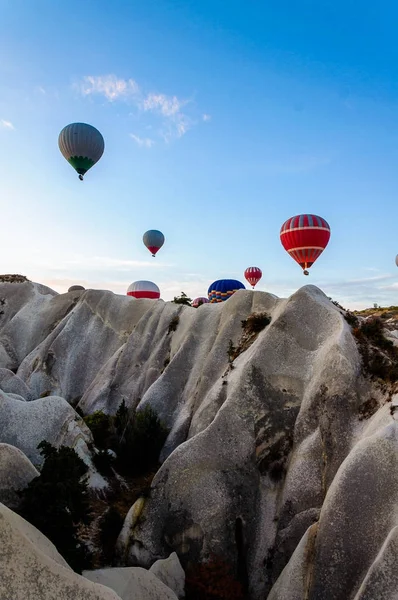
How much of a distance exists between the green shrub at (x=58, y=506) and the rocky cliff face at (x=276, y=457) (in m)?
4.32

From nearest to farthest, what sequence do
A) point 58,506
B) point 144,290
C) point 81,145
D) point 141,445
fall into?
point 58,506 < point 141,445 < point 81,145 < point 144,290

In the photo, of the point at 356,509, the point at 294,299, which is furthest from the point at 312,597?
the point at 294,299

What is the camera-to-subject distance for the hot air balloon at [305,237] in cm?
3058

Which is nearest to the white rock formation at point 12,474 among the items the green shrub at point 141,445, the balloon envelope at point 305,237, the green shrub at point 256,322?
the green shrub at point 141,445

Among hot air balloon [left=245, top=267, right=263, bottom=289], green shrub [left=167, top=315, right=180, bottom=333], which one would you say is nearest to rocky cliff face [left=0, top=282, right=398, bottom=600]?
green shrub [left=167, top=315, right=180, bottom=333]

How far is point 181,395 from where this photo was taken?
86.2ft

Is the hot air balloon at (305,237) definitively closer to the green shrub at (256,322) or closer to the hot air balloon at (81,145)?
the green shrub at (256,322)

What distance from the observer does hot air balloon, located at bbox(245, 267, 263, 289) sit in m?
63.9

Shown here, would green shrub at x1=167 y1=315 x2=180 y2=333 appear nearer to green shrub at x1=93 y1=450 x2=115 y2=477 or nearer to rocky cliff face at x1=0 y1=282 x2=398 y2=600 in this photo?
rocky cliff face at x1=0 y1=282 x2=398 y2=600

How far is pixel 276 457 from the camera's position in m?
17.8

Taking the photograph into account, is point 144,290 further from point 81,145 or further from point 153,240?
point 81,145

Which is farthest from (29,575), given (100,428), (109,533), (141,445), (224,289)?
(224,289)

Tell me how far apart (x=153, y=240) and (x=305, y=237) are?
31.0 meters

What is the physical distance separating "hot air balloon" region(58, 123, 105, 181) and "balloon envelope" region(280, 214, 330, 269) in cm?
1810
